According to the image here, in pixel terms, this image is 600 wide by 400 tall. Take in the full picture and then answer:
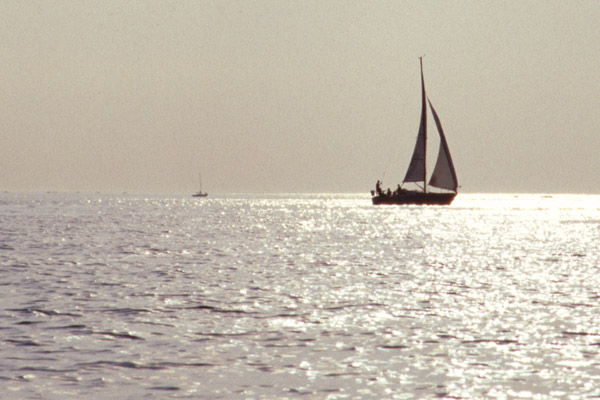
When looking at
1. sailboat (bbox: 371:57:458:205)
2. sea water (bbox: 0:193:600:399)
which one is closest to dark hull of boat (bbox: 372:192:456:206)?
sailboat (bbox: 371:57:458:205)

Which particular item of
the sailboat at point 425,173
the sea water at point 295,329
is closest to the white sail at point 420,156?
the sailboat at point 425,173

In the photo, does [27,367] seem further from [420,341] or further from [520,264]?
[520,264]

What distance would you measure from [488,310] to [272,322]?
248 inches

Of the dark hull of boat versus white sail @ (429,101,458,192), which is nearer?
white sail @ (429,101,458,192)

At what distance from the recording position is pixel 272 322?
65.5 feet

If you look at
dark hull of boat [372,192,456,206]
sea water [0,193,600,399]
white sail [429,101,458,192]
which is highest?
white sail [429,101,458,192]

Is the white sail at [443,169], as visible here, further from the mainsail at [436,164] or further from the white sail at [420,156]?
the white sail at [420,156]

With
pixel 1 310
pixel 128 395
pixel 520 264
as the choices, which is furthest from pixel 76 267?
pixel 128 395

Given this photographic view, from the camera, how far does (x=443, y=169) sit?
13712 centimetres

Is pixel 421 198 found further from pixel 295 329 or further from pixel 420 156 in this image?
pixel 295 329

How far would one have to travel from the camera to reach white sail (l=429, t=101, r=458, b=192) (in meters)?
136

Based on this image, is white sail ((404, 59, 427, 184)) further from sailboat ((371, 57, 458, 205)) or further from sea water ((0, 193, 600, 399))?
sea water ((0, 193, 600, 399))

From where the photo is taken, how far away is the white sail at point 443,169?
446 feet

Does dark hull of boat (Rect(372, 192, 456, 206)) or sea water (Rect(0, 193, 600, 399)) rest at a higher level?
dark hull of boat (Rect(372, 192, 456, 206))
